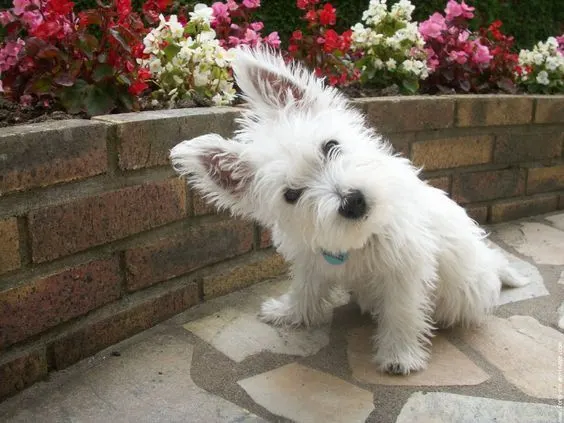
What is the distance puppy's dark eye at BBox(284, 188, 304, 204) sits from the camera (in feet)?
6.25

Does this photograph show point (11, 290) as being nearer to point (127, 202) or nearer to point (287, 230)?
point (127, 202)

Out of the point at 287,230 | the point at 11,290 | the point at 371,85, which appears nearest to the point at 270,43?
the point at 371,85

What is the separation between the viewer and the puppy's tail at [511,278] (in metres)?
2.79

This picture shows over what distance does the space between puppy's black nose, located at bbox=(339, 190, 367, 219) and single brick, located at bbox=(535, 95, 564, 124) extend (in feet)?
8.45

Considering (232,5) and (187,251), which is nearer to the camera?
(187,251)

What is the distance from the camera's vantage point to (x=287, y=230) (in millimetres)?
2043

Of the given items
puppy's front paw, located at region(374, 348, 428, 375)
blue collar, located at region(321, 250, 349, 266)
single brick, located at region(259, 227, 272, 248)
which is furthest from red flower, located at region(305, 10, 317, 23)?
puppy's front paw, located at region(374, 348, 428, 375)

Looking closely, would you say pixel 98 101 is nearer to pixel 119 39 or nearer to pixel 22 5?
pixel 119 39

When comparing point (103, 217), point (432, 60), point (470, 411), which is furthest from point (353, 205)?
point (432, 60)

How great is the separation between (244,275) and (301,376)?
819mm

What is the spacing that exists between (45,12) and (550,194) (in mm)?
3323

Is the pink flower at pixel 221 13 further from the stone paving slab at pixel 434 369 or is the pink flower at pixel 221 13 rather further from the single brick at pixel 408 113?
the stone paving slab at pixel 434 369

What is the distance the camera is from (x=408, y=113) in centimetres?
331

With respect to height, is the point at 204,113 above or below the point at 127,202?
above
